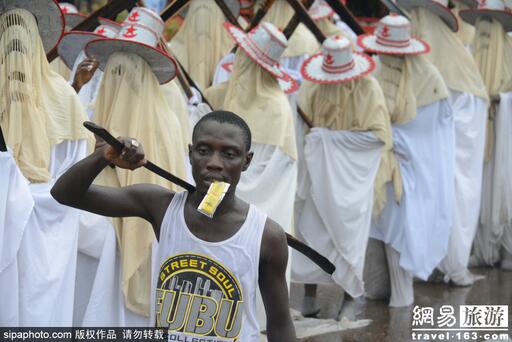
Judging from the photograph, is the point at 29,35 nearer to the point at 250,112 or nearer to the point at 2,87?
the point at 2,87

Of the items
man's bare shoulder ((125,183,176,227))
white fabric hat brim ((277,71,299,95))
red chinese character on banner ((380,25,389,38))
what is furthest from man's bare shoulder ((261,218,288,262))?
red chinese character on banner ((380,25,389,38))

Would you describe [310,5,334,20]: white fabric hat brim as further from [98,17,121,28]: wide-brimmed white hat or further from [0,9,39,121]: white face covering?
[0,9,39,121]: white face covering

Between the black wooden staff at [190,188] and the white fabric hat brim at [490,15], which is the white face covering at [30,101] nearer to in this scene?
the black wooden staff at [190,188]

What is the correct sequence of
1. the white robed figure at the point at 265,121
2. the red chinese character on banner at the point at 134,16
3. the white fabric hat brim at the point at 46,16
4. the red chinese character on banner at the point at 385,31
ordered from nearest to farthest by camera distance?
1. the white fabric hat brim at the point at 46,16
2. the red chinese character on banner at the point at 134,16
3. the white robed figure at the point at 265,121
4. the red chinese character on banner at the point at 385,31

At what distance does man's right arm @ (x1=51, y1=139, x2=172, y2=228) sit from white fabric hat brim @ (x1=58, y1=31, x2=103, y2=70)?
3.84 m

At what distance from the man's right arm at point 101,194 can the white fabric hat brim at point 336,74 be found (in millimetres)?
4663

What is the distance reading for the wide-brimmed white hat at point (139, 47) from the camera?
20.7 feet

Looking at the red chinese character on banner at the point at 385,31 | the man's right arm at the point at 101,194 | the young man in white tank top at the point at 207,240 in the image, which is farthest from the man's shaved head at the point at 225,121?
the red chinese character on banner at the point at 385,31

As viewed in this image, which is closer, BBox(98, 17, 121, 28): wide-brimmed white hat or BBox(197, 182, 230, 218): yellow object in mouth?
BBox(197, 182, 230, 218): yellow object in mouth

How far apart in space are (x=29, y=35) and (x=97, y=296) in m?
1.58

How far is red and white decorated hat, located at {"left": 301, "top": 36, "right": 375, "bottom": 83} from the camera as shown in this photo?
8383mm

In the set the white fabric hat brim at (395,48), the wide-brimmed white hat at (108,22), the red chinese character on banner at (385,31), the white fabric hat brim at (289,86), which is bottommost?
the white fabric hat brim at (289,86)

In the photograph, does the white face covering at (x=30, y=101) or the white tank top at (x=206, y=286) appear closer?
the white tank top at (x=206, y=286)

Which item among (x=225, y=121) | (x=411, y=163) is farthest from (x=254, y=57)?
(x=225, y=121)
